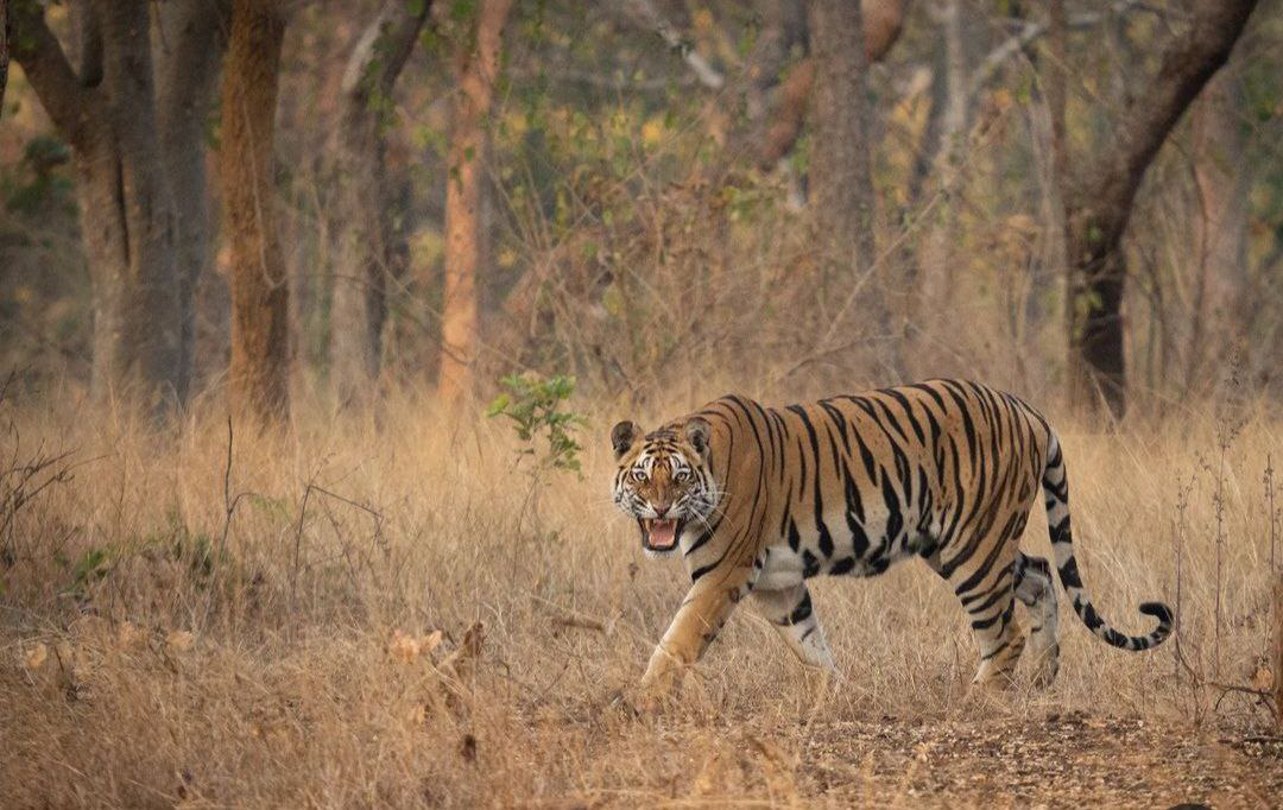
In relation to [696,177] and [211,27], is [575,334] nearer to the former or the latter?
[696,177]

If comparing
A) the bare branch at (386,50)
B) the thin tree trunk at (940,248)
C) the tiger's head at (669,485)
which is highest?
the bare branch at (386,50)

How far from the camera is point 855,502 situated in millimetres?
6910

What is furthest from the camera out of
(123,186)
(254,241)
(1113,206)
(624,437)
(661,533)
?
(1113,206)

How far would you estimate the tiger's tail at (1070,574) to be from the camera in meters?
6.37

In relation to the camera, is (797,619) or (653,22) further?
(653,22)

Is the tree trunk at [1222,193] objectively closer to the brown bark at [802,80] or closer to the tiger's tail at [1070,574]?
the brown bark at [802,80]

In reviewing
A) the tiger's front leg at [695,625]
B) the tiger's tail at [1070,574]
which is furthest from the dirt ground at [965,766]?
the tiger's tail at [1070,574]

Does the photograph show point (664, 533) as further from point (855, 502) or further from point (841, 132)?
point (841, 132)

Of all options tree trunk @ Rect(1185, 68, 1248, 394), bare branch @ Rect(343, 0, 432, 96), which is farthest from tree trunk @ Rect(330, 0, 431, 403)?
tree trunk @ Rect(1185, 68, 1248, 394)

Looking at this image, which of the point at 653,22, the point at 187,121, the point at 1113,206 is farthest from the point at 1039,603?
the point at 653,22

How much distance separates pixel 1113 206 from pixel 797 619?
6215mm

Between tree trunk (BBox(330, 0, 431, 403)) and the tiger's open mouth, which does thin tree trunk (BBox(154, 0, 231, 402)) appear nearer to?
tree trunk (BBox(330, 0, 431, 403))

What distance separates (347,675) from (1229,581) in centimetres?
343

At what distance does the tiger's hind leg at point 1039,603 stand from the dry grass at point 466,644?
0.39ft
